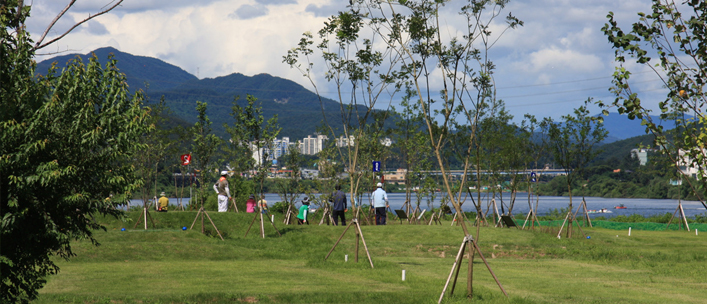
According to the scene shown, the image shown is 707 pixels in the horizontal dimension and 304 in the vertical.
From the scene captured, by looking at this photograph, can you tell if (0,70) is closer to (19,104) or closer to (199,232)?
(19,104)

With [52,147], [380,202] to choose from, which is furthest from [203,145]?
[52,147]

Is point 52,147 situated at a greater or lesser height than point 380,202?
greater

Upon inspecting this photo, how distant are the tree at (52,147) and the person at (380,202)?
709 inches

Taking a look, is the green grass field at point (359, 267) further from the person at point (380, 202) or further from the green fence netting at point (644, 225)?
the green fence netting at point (644, 225)

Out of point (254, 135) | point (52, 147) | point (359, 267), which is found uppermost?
point (254, 135)

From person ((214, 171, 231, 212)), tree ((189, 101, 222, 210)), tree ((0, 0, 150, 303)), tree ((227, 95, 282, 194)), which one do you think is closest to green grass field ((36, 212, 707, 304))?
person ((214, 171, 231, 212))

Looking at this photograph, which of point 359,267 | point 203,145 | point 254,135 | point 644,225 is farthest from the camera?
point 644,225

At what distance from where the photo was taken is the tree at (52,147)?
8.90 m

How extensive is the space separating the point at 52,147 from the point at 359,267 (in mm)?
10034

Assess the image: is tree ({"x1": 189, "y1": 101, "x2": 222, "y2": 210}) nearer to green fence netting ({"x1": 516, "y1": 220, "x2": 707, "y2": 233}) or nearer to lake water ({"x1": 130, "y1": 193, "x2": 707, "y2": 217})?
green fence netting ({"x1": 516, "y1": 220, "x2": 707, "y2": 233})

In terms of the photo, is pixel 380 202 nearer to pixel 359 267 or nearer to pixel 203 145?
pixel 359 267

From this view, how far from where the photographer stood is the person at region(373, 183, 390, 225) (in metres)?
27.7

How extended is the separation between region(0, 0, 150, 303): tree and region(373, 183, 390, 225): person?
18005 mm

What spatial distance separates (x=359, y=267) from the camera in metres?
17.5
